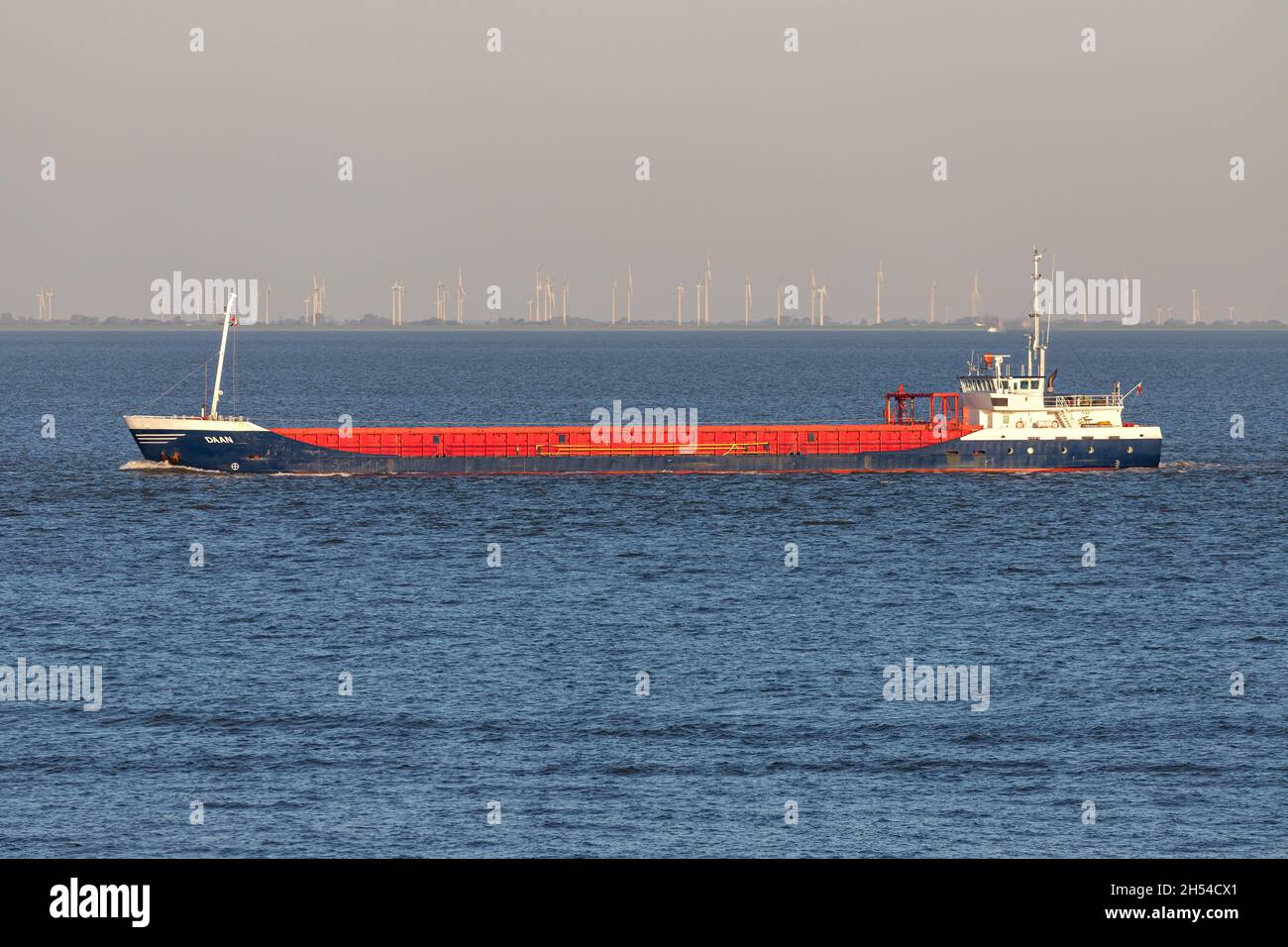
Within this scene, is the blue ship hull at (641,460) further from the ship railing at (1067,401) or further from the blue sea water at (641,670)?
the blue sea water at (641,670)

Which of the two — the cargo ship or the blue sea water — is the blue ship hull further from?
the blue sea water

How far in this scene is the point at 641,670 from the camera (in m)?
52.3

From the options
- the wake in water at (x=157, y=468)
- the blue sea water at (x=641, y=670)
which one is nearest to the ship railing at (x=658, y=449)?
the blue sea water at (x=641, y=670)

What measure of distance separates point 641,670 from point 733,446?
6290 cm

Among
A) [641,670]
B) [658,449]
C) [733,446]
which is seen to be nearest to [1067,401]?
[733,446]

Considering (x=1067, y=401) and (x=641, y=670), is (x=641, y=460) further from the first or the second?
(x=641, y=670)

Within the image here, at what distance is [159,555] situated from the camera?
78.0m

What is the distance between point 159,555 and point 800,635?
36.5 metres

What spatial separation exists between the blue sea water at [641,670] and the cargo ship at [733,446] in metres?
8.16

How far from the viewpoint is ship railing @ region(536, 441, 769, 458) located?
112 meters
